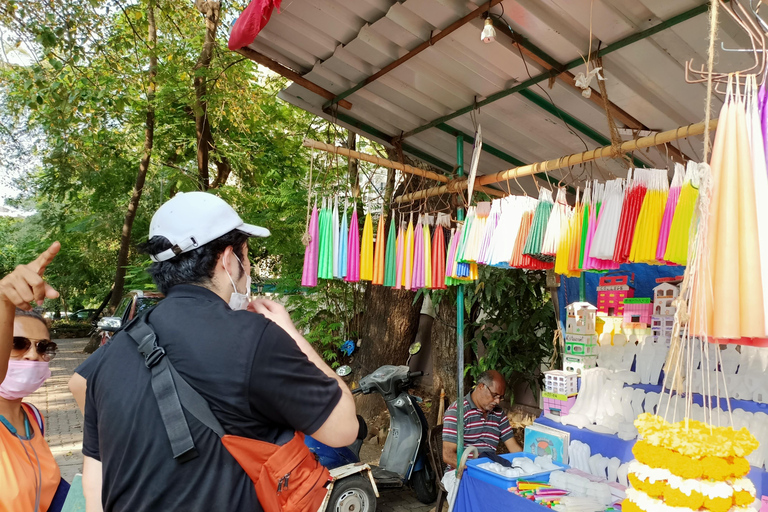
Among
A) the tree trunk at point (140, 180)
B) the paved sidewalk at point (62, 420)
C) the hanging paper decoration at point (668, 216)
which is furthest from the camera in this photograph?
the tree trunk at point (140, 180)

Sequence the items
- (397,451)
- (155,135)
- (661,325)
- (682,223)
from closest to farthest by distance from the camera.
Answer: (682,223) → (661,325) → (397,451) → (155,135)

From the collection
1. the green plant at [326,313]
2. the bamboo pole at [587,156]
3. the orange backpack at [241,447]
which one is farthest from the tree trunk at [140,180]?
the orange backpack at [241,447]

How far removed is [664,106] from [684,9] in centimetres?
81

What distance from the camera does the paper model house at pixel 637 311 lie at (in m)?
3.41

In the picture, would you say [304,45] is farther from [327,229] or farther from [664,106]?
[664,106]

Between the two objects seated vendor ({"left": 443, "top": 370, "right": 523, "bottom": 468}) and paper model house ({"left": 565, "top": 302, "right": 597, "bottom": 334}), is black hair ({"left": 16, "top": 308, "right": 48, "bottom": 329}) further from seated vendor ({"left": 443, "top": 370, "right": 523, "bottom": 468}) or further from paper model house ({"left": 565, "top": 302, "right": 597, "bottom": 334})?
paper model house ({"left": 565, "top": 302, "right": 597, "bottom": 334})

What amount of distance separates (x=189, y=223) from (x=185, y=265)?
0.36ft

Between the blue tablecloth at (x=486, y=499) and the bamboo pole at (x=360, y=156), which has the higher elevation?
the bamboo pole at (x=360, y=156)

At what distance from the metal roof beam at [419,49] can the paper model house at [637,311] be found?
1.95 m

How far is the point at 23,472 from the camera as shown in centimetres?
176

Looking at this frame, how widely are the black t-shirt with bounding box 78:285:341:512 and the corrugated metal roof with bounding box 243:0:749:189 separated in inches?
84.9

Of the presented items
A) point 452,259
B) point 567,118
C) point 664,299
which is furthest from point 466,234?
point 664,299

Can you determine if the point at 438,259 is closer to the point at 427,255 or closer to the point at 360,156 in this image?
the point at 427,255

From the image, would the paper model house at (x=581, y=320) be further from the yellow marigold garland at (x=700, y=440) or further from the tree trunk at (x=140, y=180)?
the tree trunk at (x=140, y=180)
